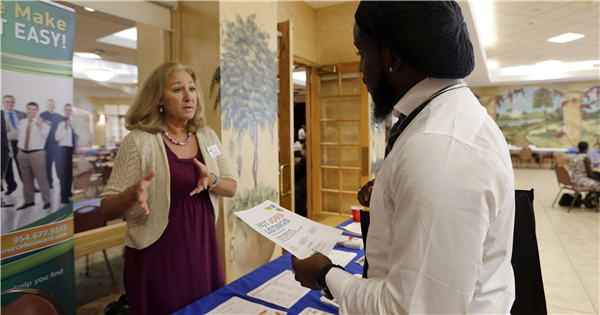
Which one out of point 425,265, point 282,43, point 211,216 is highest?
point 282,43

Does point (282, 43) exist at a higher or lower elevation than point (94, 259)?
higher

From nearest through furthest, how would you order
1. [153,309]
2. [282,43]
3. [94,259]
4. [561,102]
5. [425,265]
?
[425,265] < [153,309] < [282,43] < [94,259] < [561,102]

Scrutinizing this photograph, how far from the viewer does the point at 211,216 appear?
1.94 metres

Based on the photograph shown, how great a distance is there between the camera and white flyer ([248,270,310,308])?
56.1 inches

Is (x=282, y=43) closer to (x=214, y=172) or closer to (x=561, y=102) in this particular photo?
(x=214, y=172)

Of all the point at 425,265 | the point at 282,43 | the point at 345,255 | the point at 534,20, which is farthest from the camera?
the point at 534,20

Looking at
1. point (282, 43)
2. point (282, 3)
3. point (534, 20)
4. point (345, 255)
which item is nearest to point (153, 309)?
point (345, 255)

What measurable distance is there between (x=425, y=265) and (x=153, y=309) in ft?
5.12

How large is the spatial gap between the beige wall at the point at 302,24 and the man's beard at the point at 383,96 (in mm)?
4270

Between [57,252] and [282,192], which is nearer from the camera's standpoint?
[57,252]

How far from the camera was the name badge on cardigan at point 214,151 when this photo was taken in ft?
6.55

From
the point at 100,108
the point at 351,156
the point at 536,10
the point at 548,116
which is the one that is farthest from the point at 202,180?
the point at 548,116

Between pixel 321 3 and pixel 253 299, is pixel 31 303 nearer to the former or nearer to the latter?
pixel 253 299

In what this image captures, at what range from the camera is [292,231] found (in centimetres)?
109
